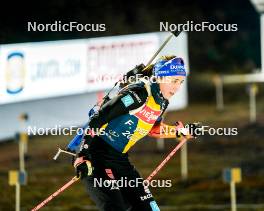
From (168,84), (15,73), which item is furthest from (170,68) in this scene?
(15,73)

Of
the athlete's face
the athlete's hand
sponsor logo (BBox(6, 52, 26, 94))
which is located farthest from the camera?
sponsor logo (BBox(6, 52, 26, 94))

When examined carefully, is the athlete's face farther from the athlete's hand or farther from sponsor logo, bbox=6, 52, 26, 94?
sponsor logo, bbox=6, 52, 26, 94

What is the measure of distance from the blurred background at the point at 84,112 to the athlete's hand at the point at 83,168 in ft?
5.59

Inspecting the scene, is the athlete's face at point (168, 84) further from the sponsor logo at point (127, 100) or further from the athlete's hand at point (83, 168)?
the athlete's hand at point (83, 168)

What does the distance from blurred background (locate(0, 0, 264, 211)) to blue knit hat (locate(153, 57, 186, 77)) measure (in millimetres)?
1812

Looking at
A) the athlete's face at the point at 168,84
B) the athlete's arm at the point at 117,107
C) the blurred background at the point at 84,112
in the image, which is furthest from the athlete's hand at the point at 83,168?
the blurred background at the point at 84,112

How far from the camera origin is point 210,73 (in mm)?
13445

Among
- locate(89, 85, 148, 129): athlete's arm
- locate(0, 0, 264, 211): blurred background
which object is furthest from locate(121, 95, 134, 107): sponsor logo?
locate(0, 0, 264, 211): blurred background

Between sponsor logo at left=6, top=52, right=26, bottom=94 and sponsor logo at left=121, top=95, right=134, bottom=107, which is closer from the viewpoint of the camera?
sponsor logo at left=121, top=95, right=134, bottom=107

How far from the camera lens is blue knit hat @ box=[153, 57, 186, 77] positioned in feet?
14.3

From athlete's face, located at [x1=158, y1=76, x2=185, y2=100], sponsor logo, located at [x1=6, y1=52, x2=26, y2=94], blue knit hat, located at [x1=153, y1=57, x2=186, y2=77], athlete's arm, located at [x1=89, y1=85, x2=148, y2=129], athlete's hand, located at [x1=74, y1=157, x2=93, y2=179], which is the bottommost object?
athlete's hand, located at [x1=74, y1=157, x2=93, y2=179]

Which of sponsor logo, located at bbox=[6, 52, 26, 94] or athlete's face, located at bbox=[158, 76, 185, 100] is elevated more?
sponsor logo, located at bbox=[6, 52, 26, 94]

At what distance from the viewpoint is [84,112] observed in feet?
25.9

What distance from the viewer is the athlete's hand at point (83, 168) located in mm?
4109
